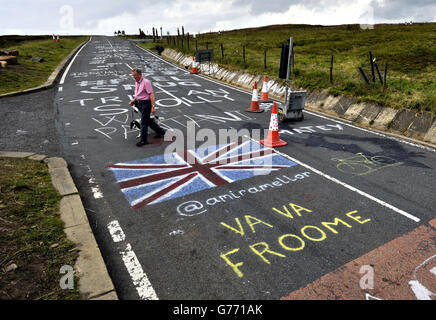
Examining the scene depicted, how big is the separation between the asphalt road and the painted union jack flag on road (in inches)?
0.8

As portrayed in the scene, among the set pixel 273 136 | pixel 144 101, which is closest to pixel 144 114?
pixel 144 101

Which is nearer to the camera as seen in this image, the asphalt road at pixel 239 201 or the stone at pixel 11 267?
the stone at pixel 11 267

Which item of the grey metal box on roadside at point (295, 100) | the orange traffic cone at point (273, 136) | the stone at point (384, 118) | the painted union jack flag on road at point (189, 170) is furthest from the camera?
the grey metal box on roadside at point (295, 100)

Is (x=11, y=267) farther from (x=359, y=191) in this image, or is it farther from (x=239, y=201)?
(x=359, y=191)

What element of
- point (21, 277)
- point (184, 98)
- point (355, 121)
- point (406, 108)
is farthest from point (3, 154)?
point (406, 108)

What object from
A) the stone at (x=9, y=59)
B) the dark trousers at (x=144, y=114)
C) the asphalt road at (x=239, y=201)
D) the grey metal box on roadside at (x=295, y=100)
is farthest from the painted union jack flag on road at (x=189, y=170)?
the stone at (x=9, y=59)

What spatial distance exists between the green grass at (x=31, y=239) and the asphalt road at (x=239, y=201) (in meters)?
0.47

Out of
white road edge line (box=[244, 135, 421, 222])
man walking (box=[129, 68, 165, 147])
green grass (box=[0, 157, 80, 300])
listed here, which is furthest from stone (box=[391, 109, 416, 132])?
green grass (box=[0, 157, 80, 300])

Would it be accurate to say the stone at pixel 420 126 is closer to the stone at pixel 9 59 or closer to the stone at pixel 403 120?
the stone at pixel 403 120

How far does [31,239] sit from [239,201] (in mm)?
2735

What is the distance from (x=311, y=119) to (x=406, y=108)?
101 inches

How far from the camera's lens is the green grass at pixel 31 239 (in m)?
2.84

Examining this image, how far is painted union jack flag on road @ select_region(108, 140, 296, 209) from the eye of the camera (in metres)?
4.98

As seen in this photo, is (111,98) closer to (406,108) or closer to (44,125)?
(44,125)
